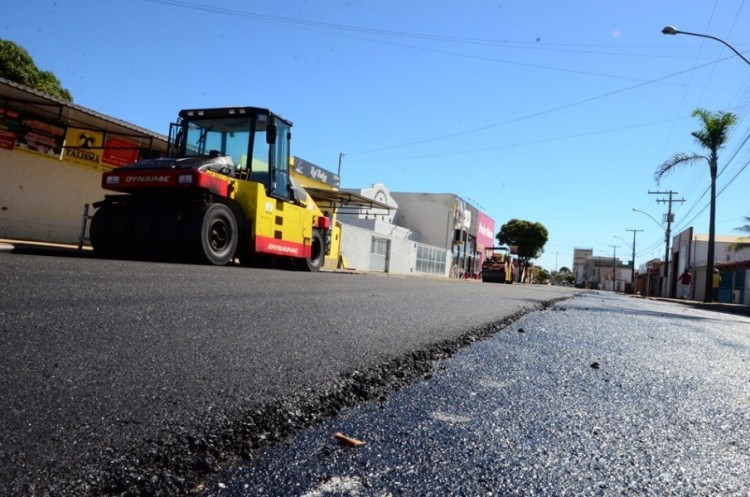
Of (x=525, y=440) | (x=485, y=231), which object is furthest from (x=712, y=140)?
(x=485, y=231)

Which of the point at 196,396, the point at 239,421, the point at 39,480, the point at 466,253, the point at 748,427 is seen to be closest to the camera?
the point at 39,480

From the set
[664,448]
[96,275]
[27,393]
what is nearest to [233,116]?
[96,275]

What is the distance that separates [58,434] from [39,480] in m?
0.27

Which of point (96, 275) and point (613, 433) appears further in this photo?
point (96, 275)

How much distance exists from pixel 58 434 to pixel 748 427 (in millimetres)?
2562

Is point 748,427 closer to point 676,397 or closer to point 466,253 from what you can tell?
point 676,397

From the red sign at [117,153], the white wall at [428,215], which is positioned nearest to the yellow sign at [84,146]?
the red sign at [117,153]

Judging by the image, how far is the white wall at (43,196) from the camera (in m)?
14.0

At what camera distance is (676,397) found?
270 centimetres

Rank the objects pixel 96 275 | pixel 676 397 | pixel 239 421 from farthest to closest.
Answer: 1. pixel 96 275
2. pixel 676 397
3. pixel 239 421

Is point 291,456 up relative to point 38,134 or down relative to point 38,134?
down

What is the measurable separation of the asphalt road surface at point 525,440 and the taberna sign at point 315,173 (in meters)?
22.2

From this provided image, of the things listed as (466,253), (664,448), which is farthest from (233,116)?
(466,253)

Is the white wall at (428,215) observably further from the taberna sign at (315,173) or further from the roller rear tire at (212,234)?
the roller rear tire at (212,234)
